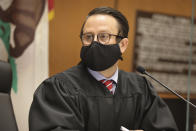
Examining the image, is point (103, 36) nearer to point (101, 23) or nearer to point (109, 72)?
point (101, 23)

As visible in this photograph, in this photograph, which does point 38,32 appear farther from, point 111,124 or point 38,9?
point 111,124

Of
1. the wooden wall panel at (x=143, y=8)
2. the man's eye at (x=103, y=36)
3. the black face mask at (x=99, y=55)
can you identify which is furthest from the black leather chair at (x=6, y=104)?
the wooden wall panel at (x=143, y=8)

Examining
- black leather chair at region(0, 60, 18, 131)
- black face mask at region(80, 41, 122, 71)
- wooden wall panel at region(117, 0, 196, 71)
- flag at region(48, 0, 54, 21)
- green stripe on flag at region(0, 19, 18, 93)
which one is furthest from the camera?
wooden wall panel at region(117, 0, 196, 71)

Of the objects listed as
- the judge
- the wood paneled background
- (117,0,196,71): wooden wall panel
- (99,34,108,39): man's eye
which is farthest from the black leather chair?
(117,0,196,71): wooden wall panel

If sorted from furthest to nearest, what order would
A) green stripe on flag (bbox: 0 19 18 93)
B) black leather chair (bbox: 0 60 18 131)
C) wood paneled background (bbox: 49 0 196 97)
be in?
1. wood paneled background (bbox: 49 0 196 97)
2. green stripe on flag (bbox: 0 19 18 93)
3. black leather chair (bbox: 0 60 18 131)

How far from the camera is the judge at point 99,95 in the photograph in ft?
4.26

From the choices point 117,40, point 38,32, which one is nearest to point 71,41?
point 38,32

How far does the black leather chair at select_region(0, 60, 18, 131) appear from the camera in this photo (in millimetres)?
1542

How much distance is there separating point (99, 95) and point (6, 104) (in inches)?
23.9

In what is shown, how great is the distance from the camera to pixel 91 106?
1367 millimetres

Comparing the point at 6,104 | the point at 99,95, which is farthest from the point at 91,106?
the point at 6,104

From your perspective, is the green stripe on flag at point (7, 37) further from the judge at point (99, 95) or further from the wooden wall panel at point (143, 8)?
the wooden wall panel at point (143, 8)

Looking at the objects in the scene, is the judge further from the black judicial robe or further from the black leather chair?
the black leather chair

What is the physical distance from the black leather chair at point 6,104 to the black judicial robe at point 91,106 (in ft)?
1.07
